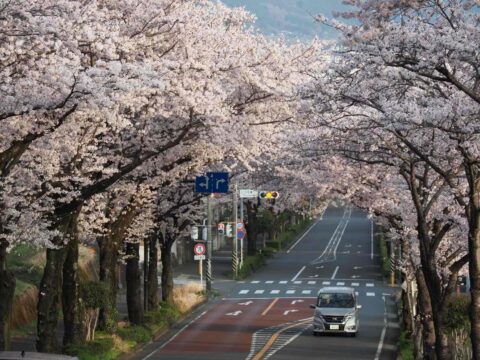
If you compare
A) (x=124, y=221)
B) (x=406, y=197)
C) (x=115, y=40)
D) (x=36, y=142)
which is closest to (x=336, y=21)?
(x=115, y=40)

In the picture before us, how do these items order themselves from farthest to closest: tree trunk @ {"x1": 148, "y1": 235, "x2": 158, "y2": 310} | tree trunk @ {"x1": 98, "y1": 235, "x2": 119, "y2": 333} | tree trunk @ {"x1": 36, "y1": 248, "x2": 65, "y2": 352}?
tree trunk @ {"x1": 148, "y1": 235, "x2": 158, "y2": 310}
tree trunk @ {"x1": 98, "y1": 235, "x2": 119, "y2": 333}
tree trunk @ {"x1": 36, "y1": 248, "x2": 65, "y2": 352}

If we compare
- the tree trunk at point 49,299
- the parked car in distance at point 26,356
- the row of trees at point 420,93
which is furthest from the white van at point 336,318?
the parked car in distance at point 26,356

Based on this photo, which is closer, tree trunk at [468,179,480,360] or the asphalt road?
tree trunk at [468,179,480,360]

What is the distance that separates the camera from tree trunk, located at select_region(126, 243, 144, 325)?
33406 mm

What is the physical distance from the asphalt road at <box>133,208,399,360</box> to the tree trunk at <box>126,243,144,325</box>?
4.29 ft

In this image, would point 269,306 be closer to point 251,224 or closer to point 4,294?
point 251,224

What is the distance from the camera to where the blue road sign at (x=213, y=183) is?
31172mm

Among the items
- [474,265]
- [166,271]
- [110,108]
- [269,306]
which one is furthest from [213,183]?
[269,306]

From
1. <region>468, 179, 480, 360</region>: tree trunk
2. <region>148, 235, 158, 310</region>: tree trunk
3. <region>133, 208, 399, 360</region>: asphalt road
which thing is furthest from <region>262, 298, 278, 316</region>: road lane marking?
Result: <region>468, 179, 480, 360</region>: tree trunk

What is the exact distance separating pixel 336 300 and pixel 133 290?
8446 mm

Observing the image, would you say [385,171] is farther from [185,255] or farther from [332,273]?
[185,255]

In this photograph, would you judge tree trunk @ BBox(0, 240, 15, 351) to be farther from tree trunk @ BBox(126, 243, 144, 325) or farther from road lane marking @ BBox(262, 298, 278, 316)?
road lane marking @ BBox(262, 298, 278, 316)

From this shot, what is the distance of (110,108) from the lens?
18047 millimetres

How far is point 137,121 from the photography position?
23.2m
